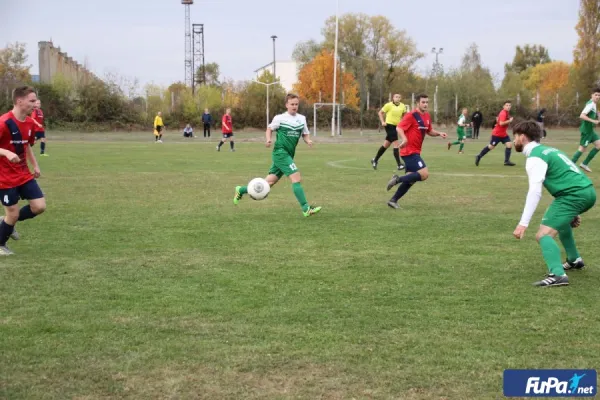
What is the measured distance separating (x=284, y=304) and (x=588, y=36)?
6807 centimetres

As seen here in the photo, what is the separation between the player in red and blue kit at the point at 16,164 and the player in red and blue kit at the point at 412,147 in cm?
593

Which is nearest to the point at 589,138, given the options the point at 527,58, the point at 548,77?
the point at 548,77

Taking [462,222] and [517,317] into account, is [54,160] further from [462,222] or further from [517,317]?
[517,317]

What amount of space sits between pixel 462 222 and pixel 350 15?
7867cm

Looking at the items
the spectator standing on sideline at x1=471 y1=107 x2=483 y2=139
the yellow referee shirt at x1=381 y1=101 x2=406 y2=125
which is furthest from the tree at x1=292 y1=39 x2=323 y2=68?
the yellow referee shirt at x1=381 y1=101 x2=406 y2=125

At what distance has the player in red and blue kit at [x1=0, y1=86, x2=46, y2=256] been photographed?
7.93m

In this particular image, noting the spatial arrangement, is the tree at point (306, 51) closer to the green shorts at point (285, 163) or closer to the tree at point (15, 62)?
Answer: the tree at point (15, 62)

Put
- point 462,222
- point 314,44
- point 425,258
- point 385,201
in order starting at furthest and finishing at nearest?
point 314,44, point 385,201, point 462,222, point 425,258

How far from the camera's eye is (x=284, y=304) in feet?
19.5

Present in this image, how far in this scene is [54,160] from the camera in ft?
77.9

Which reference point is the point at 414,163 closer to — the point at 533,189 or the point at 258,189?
the point at 258,189

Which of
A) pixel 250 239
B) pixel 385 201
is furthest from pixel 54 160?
pixel 250 239

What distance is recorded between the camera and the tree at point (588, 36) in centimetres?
6544

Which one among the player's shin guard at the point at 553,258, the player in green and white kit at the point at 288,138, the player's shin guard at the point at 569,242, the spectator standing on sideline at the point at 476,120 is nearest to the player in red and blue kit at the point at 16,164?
the player in green and white kit at the point at 288,138
